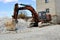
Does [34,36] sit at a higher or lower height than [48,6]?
lower

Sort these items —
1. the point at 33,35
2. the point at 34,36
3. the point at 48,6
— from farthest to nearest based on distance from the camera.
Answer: the point at 48,6
the point at 33,35
the point at 34,36

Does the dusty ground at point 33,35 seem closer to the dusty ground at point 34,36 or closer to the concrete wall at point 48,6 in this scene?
the dusty ground at point 34,36

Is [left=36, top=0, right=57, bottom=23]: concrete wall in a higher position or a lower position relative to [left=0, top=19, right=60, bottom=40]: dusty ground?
higher

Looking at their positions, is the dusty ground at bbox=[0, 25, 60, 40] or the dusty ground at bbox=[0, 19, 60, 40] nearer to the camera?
the dusty ground at bbox=[0, 25, 60, 40]

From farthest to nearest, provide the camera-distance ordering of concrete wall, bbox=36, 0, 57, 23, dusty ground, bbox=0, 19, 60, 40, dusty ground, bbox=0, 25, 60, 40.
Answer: concrete wall, bbox=36, 0, 57, 23
dusty ground, bbox=0, 19, 60, 40
dusty ground, bbox=0, 25, 60, 40

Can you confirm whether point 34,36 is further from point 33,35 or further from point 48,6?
point 48,6

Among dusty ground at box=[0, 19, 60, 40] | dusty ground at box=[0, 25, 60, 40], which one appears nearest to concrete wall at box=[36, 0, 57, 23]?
dusty ground at box=[0, 19, 60, 40]

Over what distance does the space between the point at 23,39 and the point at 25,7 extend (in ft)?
56.8

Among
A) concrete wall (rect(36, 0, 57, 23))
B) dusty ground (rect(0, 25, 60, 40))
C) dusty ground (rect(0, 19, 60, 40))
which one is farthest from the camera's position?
concrete wall (rect(36, 0, 57, 23))

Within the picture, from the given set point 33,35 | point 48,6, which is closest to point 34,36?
point 33,35

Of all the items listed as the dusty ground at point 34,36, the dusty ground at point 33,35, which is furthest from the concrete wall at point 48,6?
the dusty ground at point 34,36

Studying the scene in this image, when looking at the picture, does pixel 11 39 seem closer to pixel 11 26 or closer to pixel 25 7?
pixel 11 26

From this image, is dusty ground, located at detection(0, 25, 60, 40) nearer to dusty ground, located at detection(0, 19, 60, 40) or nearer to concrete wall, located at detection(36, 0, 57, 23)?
dusty ground, located at detection(0, 19, 60, 40)

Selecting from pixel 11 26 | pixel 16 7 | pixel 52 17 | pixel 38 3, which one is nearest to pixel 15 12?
pixel 16 7
